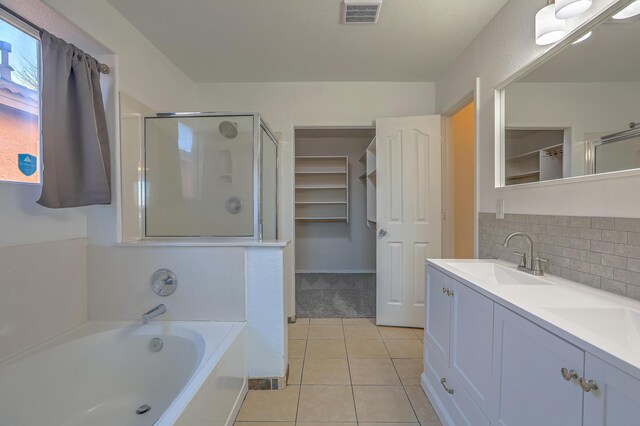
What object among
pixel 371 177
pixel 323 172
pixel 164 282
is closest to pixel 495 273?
pixel 371 177

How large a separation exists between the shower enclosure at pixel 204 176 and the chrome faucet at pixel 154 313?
1.64ft

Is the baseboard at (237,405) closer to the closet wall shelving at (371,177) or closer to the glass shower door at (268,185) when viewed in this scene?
the glass shower door at (268,185)

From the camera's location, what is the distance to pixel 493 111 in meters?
1.67

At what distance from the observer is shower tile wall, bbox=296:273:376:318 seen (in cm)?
277

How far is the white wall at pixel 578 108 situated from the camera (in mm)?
984

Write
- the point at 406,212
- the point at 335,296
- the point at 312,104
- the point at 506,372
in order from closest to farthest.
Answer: the point at 506,372
the point at 406,212
the point at 312,104
the point at 335,296

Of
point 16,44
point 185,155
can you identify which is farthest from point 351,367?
point 16,44

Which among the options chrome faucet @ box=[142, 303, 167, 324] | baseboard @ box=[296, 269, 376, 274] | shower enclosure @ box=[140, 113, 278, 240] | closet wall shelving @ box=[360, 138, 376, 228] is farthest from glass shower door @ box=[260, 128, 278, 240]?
baseboard @ box=[296, 269, 376, 274]

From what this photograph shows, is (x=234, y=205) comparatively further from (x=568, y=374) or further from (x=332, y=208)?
(x=332, y=208)

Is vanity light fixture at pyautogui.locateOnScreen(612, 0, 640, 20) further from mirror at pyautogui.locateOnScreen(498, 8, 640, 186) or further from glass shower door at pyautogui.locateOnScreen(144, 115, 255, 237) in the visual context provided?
glass shower door at pyautogui.locateOnScreen(144, 115, 255, 237)

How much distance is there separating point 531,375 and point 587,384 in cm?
19

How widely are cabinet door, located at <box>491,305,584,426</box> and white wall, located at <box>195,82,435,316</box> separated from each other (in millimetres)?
1917

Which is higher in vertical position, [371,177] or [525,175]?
[371,177]

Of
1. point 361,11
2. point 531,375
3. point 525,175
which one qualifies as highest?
point 361,11
